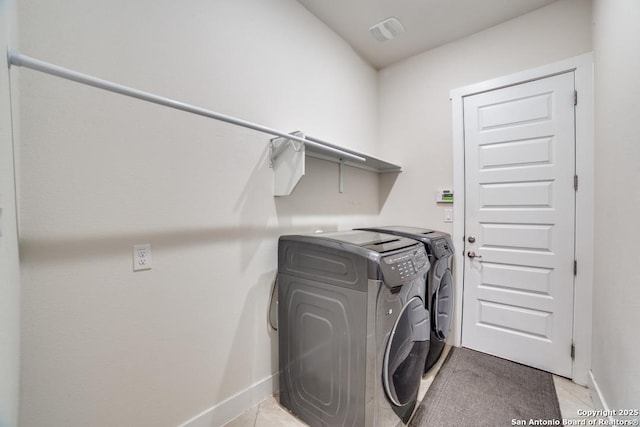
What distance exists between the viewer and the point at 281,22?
183 cm

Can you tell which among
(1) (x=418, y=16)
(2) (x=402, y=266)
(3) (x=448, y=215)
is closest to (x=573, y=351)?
(3) (x=448, y=215)

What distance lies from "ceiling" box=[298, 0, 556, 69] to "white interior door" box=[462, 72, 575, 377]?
22.8 inches

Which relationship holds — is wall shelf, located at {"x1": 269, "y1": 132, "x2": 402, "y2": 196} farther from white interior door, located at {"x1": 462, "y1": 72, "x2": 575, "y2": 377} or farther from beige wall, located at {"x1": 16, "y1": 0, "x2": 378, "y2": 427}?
white interior door, located at {"x1": 462, "y1": 72, "x2": 575, "y2": 377}

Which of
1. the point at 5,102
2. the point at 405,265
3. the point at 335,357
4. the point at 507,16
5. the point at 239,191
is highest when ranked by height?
the point at 507,16

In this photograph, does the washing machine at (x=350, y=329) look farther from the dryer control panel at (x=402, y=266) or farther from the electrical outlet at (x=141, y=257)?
the electrical outlet at (x=141, y=257)

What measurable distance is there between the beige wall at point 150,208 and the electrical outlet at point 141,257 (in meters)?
0.03

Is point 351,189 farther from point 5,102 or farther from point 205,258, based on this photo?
point 5,102

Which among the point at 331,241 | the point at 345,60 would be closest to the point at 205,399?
the point at 331,241

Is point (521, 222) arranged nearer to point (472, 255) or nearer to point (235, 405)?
point (472, 255)

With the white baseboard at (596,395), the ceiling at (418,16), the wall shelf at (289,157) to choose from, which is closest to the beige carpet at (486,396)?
the white baseboard at (596,395)

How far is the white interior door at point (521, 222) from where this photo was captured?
6.34 feet

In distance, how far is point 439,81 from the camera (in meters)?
2.48

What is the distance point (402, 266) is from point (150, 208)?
4.09ft

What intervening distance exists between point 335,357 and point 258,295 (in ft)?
2.05
